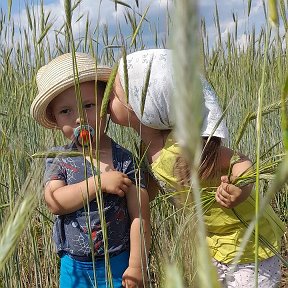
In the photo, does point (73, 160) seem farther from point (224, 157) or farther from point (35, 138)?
point (35, 138)

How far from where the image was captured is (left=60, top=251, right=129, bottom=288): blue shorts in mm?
1217

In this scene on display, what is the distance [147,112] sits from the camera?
1211 mm

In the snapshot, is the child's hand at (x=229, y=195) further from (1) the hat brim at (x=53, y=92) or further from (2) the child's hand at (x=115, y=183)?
(1) the hat brim at (x=53, y=92)

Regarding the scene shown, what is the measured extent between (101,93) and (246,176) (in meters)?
0.56

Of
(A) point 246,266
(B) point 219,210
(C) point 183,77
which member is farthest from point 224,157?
(C) point 183,77

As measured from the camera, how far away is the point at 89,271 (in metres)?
1.22

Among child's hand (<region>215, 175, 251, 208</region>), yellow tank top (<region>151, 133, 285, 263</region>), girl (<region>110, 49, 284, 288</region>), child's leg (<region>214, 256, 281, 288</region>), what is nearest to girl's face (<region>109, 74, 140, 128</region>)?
girl (<region>110, 49, 284, 288</region>)

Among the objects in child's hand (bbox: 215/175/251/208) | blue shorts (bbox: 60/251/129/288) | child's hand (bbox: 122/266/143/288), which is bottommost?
child's hand (bbox: 122/266/143/288)

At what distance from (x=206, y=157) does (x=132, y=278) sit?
309 millimetres

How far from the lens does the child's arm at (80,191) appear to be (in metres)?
1.13

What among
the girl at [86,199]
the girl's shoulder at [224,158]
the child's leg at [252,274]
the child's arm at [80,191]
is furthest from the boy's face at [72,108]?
the child's leg at [252,274]

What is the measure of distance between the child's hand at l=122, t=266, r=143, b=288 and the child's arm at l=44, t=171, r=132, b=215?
17 cm

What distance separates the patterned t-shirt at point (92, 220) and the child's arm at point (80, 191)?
44mm

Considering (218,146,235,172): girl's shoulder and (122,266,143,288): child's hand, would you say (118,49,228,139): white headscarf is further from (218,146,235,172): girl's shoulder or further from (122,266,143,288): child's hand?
(122,266,143,288): child's hand
